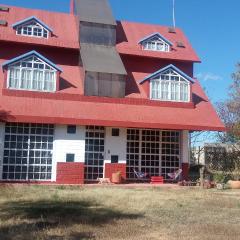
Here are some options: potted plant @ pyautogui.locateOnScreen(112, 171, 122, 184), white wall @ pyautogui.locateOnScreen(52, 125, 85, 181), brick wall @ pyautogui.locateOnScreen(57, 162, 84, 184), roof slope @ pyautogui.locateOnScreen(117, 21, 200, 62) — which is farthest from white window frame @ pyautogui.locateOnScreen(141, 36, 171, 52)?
brick wall @ pyautogui.locateOnScreen(57, 162, 84, 184)

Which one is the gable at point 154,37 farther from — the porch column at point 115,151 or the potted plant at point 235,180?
the potted plant at point 235,180

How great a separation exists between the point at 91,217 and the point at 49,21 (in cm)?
1858

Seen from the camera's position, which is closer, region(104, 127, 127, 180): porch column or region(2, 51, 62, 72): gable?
region(2, 51, 62, 72): gable

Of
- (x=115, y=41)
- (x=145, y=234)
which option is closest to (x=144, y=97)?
(x=115, y=41)

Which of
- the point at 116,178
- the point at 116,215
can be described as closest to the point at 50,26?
the point at 116,178

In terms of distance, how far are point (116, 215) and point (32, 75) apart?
1297 centimetres

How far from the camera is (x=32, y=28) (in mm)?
26797

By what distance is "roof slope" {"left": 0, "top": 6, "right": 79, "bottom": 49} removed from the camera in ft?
84.8

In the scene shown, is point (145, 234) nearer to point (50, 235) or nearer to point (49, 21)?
point (50, 235)

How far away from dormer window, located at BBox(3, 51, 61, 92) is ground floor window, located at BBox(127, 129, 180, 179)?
4895 mm

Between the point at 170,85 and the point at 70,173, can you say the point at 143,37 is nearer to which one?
the point at 170,85

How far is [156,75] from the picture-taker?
26.1m

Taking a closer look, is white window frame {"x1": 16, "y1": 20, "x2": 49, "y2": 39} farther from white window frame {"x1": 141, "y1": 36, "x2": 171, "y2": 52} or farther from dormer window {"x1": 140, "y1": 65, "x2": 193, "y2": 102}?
dormer window {"x1": 140, "y1": 65, "x2": 193, "y2": 102}

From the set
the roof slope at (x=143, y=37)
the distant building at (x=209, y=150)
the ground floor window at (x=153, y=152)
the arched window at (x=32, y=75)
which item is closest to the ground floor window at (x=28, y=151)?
the arched window at (x=32, y=75)
